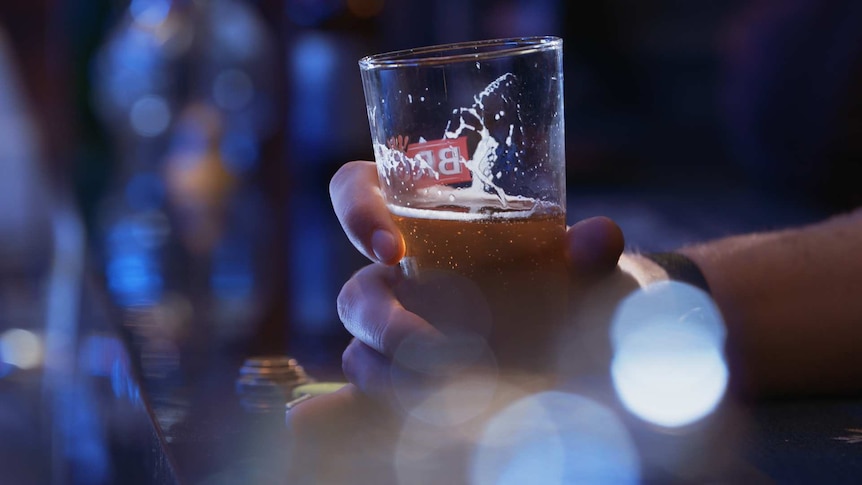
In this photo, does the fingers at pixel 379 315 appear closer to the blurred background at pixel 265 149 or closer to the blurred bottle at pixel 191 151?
the blurred background at pixel 265 149

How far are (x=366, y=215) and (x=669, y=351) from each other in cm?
45

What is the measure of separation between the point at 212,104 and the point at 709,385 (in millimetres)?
3707

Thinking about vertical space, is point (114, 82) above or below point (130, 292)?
Answer: above

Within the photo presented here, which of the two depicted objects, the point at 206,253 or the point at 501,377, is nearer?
the point at 501,377

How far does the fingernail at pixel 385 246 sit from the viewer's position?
3.11 feet

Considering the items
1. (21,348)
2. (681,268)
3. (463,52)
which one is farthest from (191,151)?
(463,52)

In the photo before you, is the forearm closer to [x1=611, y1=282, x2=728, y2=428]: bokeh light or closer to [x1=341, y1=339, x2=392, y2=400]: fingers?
[x1=611, y1=282, x2=728, y2=428]: bokeh light

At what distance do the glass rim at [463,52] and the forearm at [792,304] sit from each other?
505mm

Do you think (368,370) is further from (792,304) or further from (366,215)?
(792,304)

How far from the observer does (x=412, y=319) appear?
0.91 meters

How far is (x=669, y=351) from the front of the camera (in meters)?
1.13

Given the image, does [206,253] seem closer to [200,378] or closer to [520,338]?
[200,378]

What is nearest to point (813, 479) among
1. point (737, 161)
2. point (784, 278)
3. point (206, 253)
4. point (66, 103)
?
point (784, 278)

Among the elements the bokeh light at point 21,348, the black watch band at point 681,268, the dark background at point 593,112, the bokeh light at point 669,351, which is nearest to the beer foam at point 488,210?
the bokeh light at point 669,351
